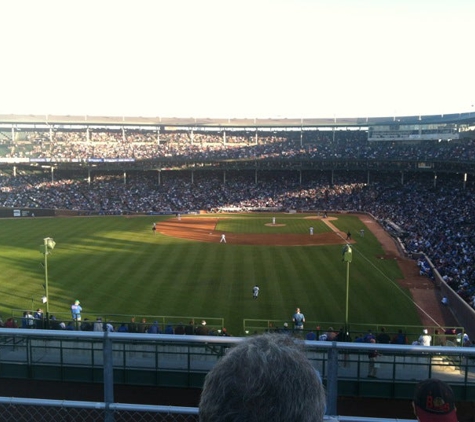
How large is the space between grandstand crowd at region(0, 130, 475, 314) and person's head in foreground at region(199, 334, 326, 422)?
47156 millimetres

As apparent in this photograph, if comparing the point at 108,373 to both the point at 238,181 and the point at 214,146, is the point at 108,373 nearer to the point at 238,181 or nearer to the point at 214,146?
the point at 238,181

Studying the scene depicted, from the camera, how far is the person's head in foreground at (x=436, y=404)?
9.64 ft

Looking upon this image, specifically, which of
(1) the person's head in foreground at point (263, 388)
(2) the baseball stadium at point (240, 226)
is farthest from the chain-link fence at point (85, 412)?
(1) the person's head in foreground at point (263, 388)

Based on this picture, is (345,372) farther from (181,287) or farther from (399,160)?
(399,160)

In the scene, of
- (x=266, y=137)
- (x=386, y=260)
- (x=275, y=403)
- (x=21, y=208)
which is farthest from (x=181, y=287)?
(x=266, y=137)

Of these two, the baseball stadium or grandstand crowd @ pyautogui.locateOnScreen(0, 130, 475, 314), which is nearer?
the baseball stadium

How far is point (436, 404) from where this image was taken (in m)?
2.94

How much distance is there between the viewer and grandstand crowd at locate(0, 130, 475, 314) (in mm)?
60562

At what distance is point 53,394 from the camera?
1077 cm

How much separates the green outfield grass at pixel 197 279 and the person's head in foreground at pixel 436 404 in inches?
695

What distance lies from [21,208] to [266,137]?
148ft

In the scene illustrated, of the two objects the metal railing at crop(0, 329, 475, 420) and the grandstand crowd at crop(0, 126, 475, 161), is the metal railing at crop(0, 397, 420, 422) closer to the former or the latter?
the metal railing at crop(0, 329, 475, 420)

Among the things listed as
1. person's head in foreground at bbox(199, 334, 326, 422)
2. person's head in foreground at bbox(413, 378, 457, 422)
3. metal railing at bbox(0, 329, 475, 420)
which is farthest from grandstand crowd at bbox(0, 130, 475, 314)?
person's head in foreground at bbox(199, 334, 326, 422)

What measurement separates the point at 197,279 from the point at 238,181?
4853cm
